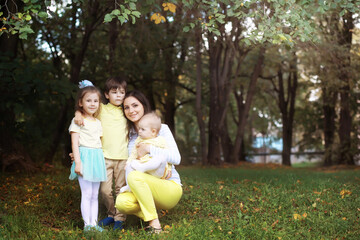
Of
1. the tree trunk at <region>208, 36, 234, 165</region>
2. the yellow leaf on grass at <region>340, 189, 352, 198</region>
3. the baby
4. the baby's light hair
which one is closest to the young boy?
the baby

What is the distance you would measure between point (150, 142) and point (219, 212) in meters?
1.70

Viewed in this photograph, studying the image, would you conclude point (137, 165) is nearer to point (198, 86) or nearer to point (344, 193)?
point (344, 193)

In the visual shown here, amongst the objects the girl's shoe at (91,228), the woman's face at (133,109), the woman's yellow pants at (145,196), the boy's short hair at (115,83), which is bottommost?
the girl's shoe at (91,228)

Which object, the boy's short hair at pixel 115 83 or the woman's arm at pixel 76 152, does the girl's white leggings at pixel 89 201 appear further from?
the boy's short hair at pixel 115 83

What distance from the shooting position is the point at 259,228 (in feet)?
15.2

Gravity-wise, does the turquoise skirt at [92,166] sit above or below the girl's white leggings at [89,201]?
above

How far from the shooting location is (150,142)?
4.45 metres

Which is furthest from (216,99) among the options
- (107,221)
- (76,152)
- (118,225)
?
(76,152)

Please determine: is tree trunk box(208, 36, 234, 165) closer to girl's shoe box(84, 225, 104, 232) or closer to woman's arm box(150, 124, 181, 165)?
woman's arm box(150, 124, 181, 165)

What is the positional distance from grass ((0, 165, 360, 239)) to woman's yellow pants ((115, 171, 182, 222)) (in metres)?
0.26

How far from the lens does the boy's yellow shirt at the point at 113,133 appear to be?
16.0 feet

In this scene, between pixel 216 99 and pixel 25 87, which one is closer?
pixel 25 87

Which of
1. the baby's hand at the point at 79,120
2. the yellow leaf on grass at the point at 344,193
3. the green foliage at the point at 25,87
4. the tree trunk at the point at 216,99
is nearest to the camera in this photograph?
the baby's hand at the point at 79,120

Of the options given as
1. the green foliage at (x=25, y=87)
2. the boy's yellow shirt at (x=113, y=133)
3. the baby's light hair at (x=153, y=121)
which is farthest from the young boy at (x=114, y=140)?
the green foliage at (x=25, y=87)
